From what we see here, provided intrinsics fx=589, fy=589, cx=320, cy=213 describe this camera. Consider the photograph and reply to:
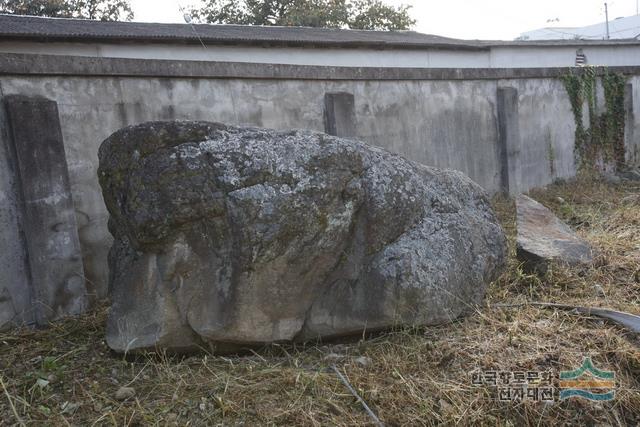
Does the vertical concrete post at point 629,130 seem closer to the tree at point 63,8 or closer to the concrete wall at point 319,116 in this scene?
the concrete wall at point 319,116

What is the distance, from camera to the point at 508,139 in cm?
822

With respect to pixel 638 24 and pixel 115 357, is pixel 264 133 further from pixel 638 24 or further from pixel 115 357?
pixel 638 24

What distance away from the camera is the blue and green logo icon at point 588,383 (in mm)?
2848

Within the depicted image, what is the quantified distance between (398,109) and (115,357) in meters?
4.59

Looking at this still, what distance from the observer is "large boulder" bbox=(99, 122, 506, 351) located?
3.12 m

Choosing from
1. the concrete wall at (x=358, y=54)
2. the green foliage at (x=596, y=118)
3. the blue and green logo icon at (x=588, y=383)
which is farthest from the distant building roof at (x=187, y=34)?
the blue and green logo icon at (x=588, y=383)

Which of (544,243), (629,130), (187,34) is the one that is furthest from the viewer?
(187,34)

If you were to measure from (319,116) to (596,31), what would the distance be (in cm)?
3524

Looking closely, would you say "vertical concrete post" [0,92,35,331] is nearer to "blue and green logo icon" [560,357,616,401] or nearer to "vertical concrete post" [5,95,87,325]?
"vertical concrete post" [5,95,87,325]

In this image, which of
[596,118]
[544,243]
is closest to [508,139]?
[596,118]

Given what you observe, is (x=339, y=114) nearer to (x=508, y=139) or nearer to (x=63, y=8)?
(x=508, y=139)

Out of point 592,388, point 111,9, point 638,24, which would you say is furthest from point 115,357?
point 638,24

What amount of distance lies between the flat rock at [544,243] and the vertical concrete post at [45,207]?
11.0 ft

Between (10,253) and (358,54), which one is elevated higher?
(358,54)
